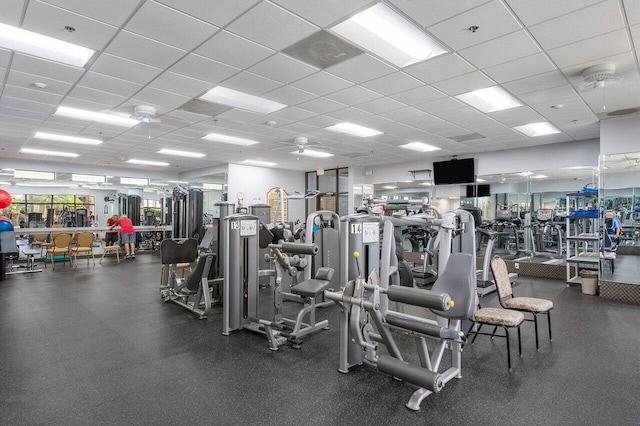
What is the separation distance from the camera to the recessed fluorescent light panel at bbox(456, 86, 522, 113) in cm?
494

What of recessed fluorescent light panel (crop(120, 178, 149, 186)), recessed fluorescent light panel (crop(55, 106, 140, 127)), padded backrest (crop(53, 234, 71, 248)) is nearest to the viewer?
recessed fluorescent light panel (crop(55, 106, 140, 127))

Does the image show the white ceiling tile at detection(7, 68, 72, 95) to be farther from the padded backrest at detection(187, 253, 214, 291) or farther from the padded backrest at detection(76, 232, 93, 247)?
the padded backrest at detection(76, 232, 93, 247)

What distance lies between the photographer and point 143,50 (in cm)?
365

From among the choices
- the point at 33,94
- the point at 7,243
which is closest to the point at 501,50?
the point at 33,94

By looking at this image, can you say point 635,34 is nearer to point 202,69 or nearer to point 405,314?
point 405,314

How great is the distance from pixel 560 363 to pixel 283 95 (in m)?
4.43

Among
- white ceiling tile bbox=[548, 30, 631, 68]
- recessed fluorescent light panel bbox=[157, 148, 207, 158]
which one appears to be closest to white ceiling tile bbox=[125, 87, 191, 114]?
recessed fluorescent light panel bbox=[157, 148, 207, 158]

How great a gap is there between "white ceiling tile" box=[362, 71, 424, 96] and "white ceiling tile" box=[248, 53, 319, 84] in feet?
2.71

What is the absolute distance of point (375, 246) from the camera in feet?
11.6

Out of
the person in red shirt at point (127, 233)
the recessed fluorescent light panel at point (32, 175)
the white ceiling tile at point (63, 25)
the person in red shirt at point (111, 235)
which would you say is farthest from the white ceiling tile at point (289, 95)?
the recessed fluorescent light panel at point (32, 175)

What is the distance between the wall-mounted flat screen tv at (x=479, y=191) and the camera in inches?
368

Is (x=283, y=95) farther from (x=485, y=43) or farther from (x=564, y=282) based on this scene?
(x=564, y=282)

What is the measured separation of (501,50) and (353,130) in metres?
3.65

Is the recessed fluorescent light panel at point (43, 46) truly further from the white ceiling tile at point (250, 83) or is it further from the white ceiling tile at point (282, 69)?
the white ceiling tile at point (282, 69)
